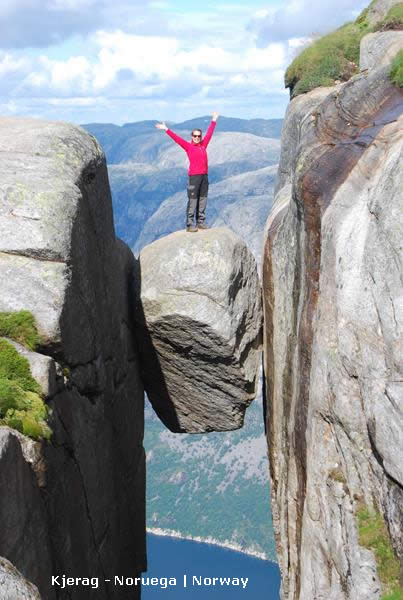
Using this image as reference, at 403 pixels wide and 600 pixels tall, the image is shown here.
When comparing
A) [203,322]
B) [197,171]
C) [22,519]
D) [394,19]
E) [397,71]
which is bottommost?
[22,519]

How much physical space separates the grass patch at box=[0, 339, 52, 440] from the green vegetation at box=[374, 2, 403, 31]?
2187cm

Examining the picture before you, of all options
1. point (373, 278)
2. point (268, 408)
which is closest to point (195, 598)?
point (268, 408)

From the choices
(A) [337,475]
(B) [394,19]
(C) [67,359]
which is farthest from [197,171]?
(B) [394,19]

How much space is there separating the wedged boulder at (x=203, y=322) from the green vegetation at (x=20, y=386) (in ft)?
26.3

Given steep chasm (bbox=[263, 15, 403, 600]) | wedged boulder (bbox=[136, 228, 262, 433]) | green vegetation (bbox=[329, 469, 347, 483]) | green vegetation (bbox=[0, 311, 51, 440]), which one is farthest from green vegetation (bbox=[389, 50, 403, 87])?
green vegetation (bbox=[0, 311, 51, 440])

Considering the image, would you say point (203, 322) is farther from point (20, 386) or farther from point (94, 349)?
point (20, 386)

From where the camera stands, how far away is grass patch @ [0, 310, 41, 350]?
54.8 feet

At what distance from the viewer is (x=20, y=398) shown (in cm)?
1497

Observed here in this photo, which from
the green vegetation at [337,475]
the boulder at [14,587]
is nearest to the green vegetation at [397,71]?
the green vegetation at [337,475]

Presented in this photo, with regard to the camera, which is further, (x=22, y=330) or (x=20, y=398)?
(x=22, y=330)

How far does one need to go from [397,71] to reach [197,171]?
764 cm

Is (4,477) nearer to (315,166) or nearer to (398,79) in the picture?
(315,166)

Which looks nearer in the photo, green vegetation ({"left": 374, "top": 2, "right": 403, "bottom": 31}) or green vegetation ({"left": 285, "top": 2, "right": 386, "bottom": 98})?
green vegetation ({"left": 374, "top": 2, "right": 403, "bottom": 31})

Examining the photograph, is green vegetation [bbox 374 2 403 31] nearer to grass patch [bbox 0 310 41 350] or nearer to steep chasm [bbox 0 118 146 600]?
steep chasm [bbox 0 118 146 600]
